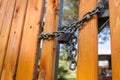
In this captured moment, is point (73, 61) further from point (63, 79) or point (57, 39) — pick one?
point (63, 79)

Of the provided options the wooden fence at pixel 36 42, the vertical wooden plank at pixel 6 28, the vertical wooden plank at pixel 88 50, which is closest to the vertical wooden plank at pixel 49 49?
the wooden fence at pixel 36 42

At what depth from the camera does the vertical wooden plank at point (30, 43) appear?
0.94 meters

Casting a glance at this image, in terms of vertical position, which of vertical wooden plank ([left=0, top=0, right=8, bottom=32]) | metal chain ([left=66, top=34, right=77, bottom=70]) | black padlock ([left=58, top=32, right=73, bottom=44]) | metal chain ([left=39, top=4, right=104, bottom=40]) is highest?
vertical wooden plank ([left=0, top=0, right=8, bottom=32])

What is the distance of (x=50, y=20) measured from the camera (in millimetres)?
957

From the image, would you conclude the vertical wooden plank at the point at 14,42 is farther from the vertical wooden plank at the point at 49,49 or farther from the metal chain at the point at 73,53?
the metal chain at the point at 73,53

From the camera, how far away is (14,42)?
3.48ft

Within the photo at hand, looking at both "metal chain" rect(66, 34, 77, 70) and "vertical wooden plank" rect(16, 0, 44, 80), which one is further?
"vertical wooden plank" rect(16, 0, 44, 80)

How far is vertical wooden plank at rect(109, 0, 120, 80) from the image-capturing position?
2.22 feet

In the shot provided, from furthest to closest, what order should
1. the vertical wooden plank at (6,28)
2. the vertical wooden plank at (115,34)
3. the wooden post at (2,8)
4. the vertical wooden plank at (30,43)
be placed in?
the wooden post at (2,8) < the vertical wooden plank at (6,28) < the vertical wooden plank at (30,43) < the vertical wooden plank at (115,34)

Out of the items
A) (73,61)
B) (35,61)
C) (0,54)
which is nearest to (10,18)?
(0,54)

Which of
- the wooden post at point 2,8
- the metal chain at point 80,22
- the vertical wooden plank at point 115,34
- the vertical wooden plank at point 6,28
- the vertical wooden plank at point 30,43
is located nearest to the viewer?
the vertical wooden plank at point 115,34

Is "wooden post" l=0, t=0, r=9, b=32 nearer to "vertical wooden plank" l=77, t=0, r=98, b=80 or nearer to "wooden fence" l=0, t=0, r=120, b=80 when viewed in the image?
"wooden fence" l=0, t=0, r=120, b=80

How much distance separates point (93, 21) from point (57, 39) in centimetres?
19

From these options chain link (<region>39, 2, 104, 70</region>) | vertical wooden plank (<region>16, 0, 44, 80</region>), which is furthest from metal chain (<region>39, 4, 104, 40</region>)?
vertical wooden plank (<region>16, 0, 44, 80</region>)
